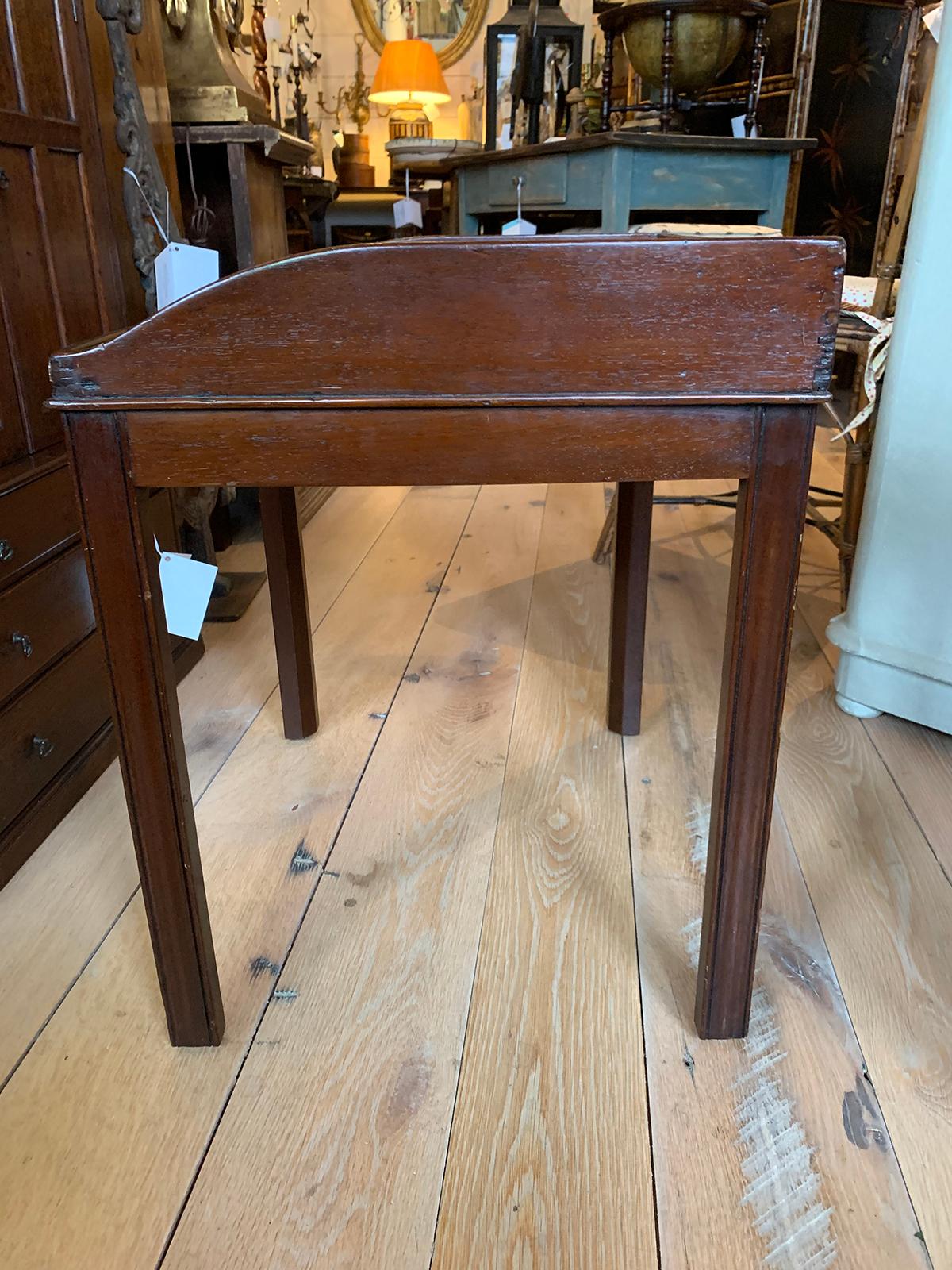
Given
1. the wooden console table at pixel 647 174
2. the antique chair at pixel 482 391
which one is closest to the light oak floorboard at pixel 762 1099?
the antique chair at pixel 482 391

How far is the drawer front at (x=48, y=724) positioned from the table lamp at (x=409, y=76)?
3584 millimetres

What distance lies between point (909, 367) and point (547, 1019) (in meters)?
0.97

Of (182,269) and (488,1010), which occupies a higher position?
(182,269)

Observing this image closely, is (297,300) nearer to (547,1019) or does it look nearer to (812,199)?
(547,1019)

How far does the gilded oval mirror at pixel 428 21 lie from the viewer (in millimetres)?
4410

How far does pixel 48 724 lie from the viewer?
1204 mm

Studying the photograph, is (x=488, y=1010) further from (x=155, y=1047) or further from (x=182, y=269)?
(x=182, y=269)

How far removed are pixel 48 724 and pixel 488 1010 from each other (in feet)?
2.19

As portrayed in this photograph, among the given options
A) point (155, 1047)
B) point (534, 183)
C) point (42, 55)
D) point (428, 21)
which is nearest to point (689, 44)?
point (534, 183)

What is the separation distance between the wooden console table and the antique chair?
1.35m

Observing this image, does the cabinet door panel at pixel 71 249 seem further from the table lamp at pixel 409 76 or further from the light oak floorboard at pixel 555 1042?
the table lamp at pixel 409 76

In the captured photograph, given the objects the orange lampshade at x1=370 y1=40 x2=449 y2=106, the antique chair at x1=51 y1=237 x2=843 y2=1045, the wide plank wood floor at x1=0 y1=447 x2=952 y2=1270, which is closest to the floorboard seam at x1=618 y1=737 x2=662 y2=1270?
the wide plank wood floor at x1=0 y1=447 x2=952 y2=1270

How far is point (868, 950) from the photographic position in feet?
3.26

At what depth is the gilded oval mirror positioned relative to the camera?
4.41 meters
